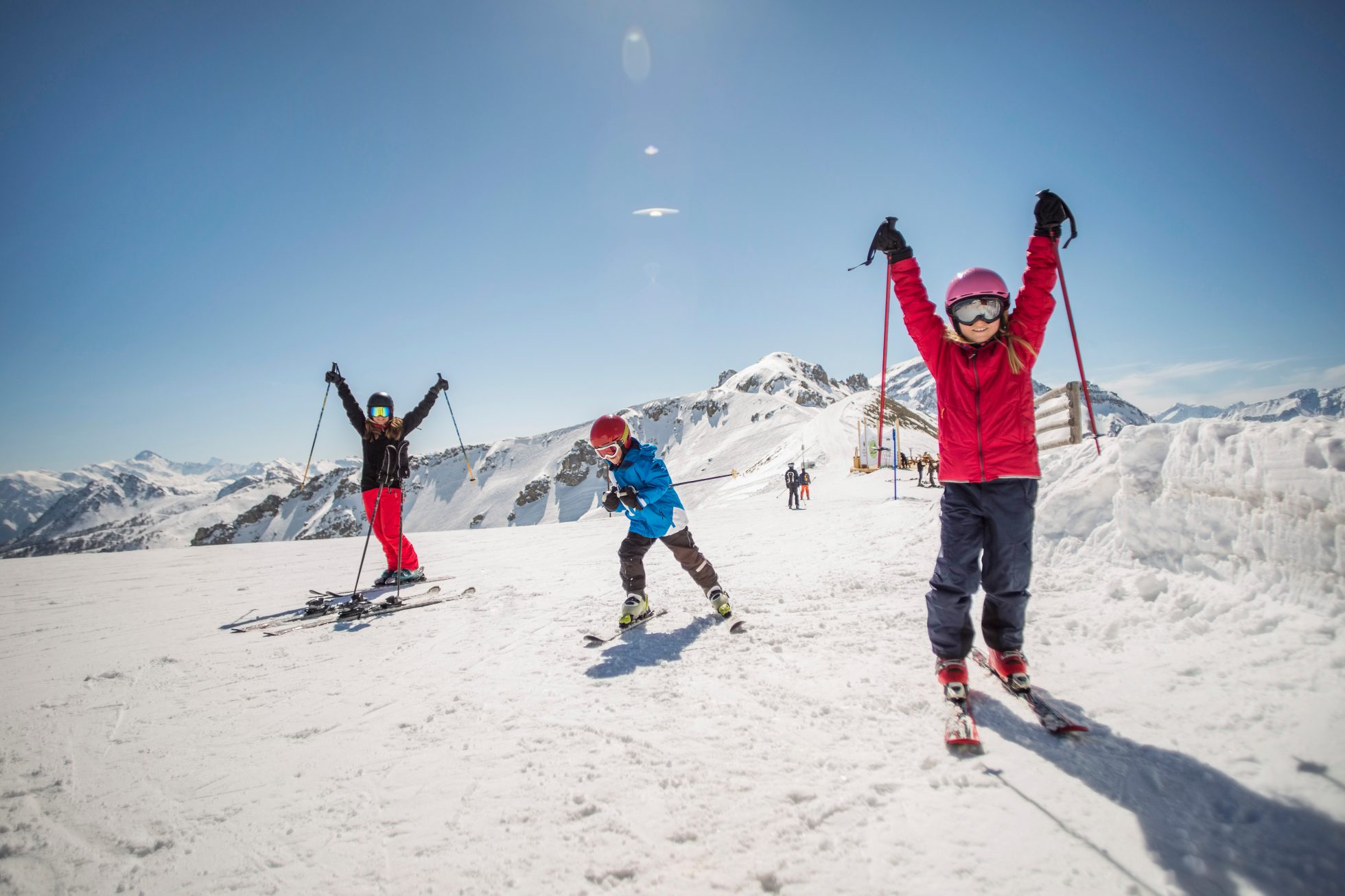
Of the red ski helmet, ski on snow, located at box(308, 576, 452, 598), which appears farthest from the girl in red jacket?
ski on snow, located at box(308, 576, 452, 598)

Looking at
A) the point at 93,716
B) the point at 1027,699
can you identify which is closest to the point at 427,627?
the point at 93,716

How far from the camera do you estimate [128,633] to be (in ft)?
15.5

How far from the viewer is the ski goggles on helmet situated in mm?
3020

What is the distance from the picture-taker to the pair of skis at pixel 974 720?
2.33 meters

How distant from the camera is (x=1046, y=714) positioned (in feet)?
8.06

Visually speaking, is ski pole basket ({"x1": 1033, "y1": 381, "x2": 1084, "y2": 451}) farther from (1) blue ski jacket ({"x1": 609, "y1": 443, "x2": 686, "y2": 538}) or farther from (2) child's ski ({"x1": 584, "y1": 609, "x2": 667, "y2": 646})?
(2) child's ski ({"x1": 584, "y1": 609, "x2": 667, "y2": 646})

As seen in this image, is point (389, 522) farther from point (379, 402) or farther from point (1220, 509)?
point (1220, 509)

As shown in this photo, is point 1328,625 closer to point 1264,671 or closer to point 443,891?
point 1264,671

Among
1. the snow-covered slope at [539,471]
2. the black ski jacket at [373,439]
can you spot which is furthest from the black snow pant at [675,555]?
the snow-covered slope at [539,471]

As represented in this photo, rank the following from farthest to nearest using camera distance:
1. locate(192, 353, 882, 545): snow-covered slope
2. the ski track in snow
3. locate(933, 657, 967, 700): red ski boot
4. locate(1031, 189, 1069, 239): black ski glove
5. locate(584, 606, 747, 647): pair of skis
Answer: locate(192, 353, 882, 545): snow-covered slope → locate(584, 606, 747, 647): pair of skis → locate(1031, 189, 1069, 239): black ski glove → locate(933, 657, 967, 700): red ski boot → the ski track in snow

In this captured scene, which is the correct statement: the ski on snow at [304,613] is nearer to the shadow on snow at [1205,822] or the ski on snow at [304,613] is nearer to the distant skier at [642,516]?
the distant skier at [642,516]

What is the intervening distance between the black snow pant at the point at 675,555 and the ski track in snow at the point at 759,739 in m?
0.37

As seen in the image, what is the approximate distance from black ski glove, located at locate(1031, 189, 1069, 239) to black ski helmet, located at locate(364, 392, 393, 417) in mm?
7678

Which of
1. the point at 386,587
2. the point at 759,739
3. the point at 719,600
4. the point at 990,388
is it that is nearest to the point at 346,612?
the point at 386,587
